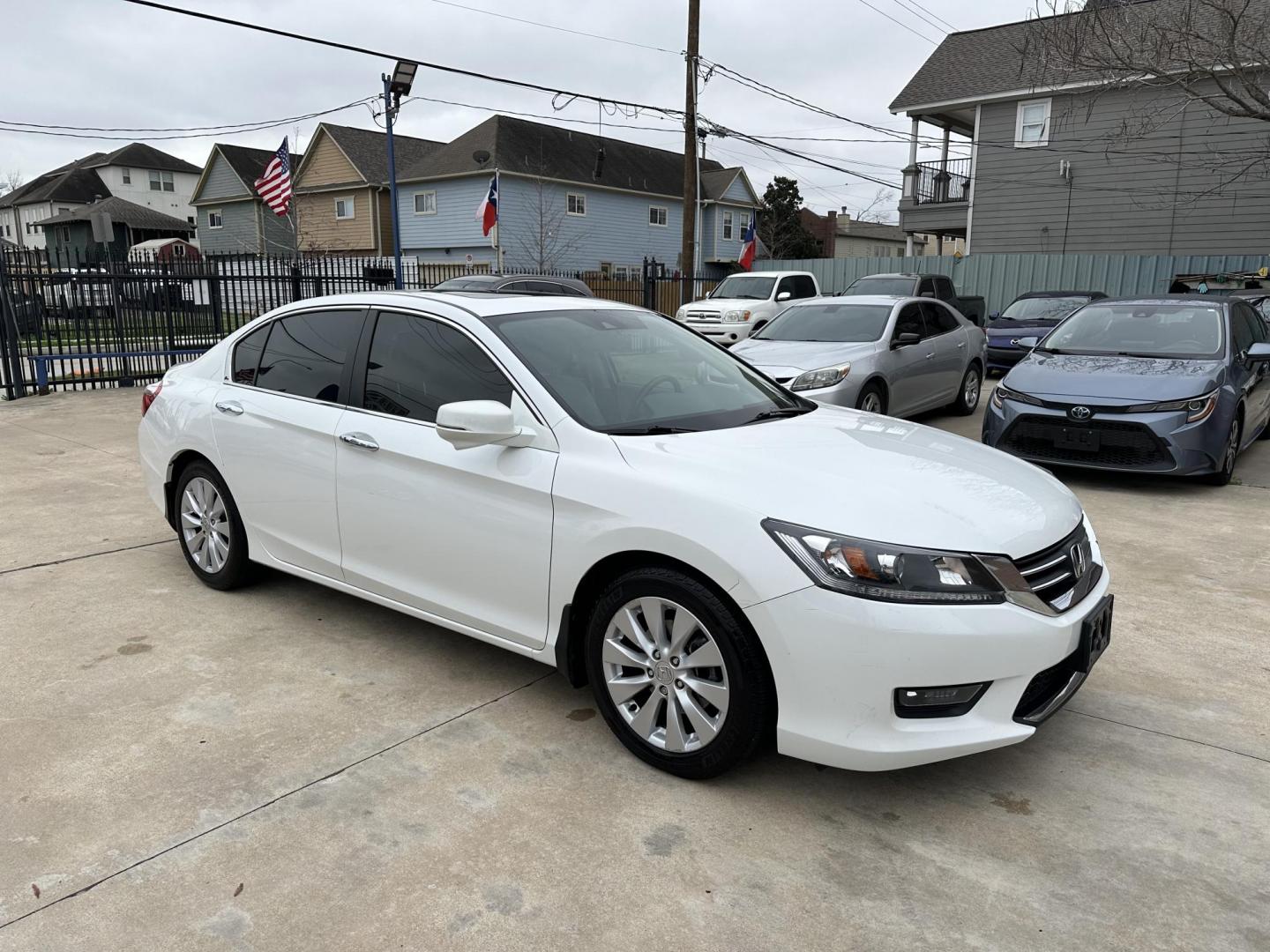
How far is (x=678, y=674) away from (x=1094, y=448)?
5.52 metres

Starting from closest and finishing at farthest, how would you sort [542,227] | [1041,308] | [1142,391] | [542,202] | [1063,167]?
[1142,391] < [1041,308] < [1063,167] < [542,227] < [542,202]

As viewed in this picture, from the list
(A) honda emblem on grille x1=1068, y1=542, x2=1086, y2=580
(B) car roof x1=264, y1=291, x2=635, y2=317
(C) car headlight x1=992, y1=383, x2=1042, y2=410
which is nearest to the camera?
(A) honda emblem on grille x1=1068, y1=542, x2=1086, y2=580

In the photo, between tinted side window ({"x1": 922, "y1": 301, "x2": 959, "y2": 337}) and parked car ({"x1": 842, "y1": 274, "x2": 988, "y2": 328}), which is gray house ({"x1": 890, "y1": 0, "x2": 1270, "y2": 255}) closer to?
parked car ({"x1": 842, "y1": 274, "x2": 988, "y2": 328})

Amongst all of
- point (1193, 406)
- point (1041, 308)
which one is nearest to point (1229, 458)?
point (1193, 406)

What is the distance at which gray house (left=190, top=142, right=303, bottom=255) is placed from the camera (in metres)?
40.3

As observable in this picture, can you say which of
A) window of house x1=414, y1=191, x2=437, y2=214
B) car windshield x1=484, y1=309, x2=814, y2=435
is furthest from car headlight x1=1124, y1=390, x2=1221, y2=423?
window of house x1=414, y1=191, x2=437, y2=214

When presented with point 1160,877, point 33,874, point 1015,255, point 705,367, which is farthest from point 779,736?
point 1015,255

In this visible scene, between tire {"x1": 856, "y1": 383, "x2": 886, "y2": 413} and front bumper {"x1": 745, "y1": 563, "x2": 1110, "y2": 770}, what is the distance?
6227 millimetres

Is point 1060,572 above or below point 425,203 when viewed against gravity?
below

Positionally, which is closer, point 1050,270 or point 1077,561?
point 1077,561

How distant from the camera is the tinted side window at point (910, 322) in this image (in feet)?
32.0

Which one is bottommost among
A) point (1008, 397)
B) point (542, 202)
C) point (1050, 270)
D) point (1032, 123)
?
point (1008, 397)

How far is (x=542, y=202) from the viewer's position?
33.5m

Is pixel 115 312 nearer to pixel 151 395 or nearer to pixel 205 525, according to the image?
pixel 151 395
